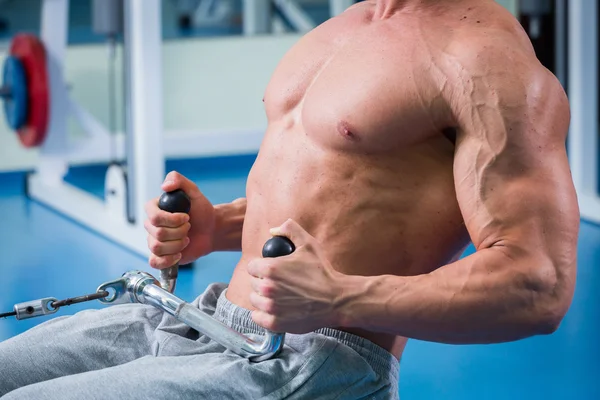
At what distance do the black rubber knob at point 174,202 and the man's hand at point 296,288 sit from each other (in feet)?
1.05

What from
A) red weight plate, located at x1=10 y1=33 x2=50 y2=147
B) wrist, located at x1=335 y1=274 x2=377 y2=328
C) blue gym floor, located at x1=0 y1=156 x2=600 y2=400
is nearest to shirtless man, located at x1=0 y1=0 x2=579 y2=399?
wrist, located at x1=335 y1=274 x2=377 y2=328

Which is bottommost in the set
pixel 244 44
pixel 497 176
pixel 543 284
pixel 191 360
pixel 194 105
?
pixel 194 105

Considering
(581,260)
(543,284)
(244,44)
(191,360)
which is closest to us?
(543,284)

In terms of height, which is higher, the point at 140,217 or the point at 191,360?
the point at 191,360

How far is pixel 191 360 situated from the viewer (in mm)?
1188

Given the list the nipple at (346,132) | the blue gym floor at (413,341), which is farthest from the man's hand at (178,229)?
the blue gym floor at (413,341)

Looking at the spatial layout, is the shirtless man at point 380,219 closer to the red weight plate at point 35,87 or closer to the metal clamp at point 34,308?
the metal clamp at point 34,308

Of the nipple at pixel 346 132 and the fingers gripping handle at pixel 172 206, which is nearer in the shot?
the nipple at pixel 346 132

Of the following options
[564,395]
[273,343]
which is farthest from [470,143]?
[564,395]

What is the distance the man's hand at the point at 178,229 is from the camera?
1368mm

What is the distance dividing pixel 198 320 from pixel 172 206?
0.25 m

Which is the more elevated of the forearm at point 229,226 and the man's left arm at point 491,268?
the man's left arm at point 491,268

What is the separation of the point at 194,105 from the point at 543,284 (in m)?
4.93

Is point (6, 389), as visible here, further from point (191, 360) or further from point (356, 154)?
point (356, 154)
